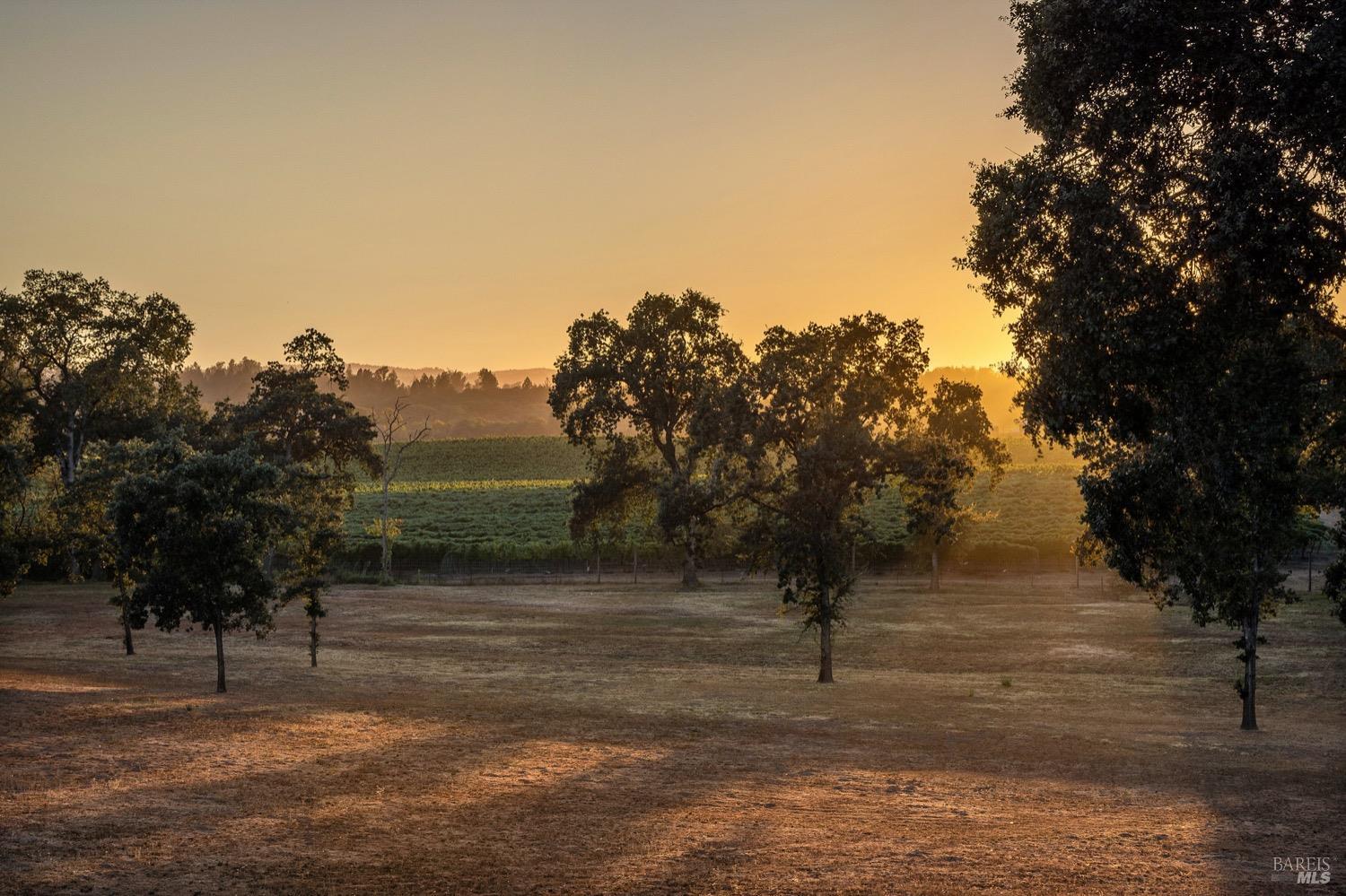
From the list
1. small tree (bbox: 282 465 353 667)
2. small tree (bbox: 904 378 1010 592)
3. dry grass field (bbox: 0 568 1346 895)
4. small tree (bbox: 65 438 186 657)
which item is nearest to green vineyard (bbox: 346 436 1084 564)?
small tree (bbox: 904 378 1010 592)

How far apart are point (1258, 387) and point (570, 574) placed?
6818 cm

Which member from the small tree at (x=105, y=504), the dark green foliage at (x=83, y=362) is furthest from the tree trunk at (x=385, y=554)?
the small tree at (x=105, y=504)

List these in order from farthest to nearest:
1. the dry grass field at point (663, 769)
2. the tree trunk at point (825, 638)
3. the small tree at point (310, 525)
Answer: the tree trunk at point (825, 638), the small tree at point (310, 525), the dry grass field at point (663, 769)

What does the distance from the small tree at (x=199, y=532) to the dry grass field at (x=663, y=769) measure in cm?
243

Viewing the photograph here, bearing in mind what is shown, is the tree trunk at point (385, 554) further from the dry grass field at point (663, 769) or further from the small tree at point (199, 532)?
the small tree at point (199, 532)

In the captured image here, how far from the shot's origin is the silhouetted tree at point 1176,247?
14539mm

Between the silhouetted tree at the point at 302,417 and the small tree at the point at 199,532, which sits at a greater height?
the silhouetted tree at the point at 302,417

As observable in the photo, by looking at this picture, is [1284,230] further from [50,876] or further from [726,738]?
[50,876]

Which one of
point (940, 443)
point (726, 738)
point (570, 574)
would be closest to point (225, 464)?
point (726, 738)

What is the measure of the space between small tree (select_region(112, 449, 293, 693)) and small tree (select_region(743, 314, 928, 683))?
528 inches

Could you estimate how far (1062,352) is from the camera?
17.0m

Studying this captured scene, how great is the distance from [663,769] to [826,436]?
14.1m

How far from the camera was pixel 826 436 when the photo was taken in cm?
3078

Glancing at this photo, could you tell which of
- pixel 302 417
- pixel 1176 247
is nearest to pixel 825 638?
pixel 1176 247
